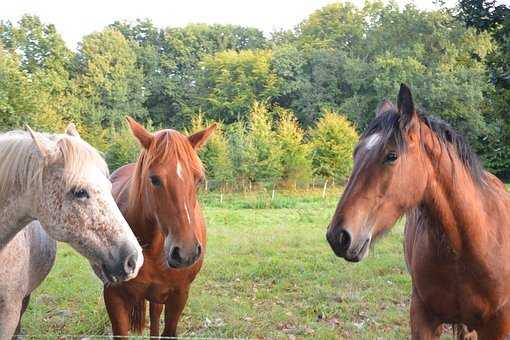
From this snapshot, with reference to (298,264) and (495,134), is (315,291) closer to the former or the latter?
(298,264)

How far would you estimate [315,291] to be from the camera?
6.04 metres

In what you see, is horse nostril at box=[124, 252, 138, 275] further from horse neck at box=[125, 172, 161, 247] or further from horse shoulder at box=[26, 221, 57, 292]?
horse shoulder at box=[26, 221, 57, 292]

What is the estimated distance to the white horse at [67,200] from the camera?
239 centimetres

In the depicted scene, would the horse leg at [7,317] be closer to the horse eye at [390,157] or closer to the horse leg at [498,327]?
the horse eye at [390,157]

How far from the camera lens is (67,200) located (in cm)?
241

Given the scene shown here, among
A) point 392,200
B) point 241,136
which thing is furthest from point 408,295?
point 241,136

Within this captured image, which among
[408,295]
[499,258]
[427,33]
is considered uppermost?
[427,33]

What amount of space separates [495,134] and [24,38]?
35.4 metres

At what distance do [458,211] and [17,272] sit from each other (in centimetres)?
266

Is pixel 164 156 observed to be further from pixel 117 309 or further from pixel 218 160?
pixel 218 160

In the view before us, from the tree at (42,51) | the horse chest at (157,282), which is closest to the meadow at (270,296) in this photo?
the horse chest at (157,282)

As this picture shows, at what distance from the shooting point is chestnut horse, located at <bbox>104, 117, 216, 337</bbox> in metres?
2.86

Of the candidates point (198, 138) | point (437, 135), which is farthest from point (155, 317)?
point (437, 135)

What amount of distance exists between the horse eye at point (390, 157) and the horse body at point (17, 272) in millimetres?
2269
